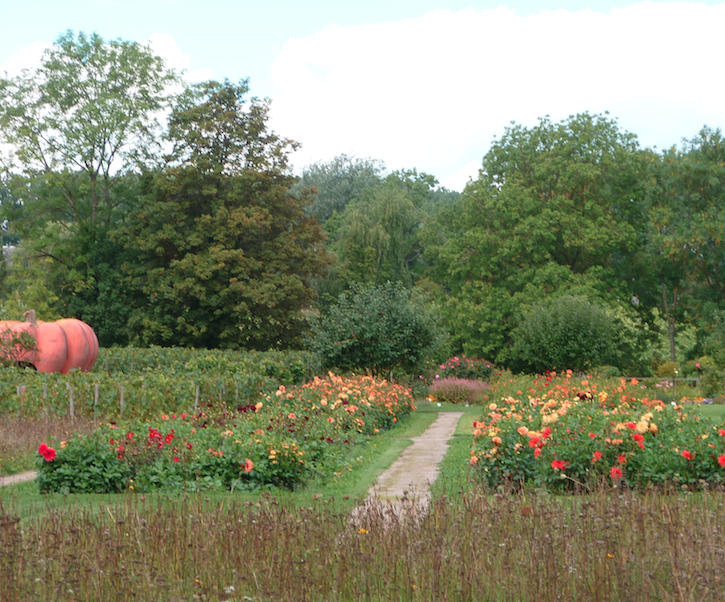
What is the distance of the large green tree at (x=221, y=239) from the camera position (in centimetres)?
3516

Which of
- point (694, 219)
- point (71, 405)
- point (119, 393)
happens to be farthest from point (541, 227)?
point (71, 405)

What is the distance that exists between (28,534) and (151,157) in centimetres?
3679

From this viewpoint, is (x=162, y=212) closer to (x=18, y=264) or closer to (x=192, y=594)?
(x=18, y=264)

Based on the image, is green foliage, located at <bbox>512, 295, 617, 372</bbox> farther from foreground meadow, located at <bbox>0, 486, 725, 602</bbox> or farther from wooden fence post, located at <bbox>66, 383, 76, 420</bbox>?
foreground meadow, located at <bbox>0, 486, 725, 602</bbox>

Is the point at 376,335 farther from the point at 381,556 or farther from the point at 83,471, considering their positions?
the point at 381,556

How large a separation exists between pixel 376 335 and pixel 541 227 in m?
14.0

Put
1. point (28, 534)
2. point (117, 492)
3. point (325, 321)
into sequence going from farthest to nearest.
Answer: point (325, 321) < point (117, 492) < point (28, 534)

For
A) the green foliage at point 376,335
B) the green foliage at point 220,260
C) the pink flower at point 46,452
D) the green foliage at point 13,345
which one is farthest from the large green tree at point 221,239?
Result: the pink flower at point 46,452

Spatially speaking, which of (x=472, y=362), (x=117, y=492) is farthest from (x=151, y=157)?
(x=117, y=492)

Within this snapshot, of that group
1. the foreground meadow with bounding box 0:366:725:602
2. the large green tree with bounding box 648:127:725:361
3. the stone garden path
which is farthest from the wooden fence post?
the large green tree with bounding box 648:127:725:361

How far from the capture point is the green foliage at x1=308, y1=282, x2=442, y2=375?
23234 mm

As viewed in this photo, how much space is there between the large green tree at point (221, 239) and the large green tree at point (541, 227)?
23.1 feet

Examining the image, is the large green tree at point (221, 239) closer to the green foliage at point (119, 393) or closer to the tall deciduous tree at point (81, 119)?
the tall deciduous tree at point (81, 119)

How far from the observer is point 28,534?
5.64 m
